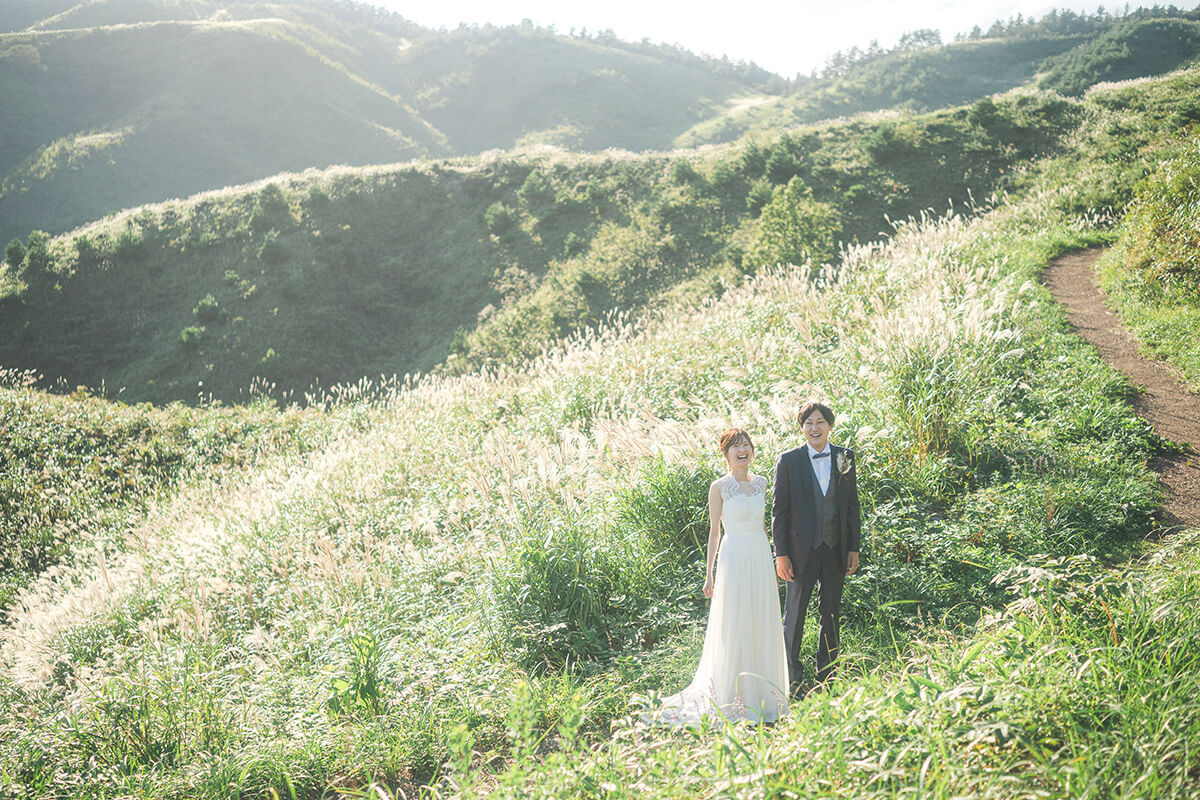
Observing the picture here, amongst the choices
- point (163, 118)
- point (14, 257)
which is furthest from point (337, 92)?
point (14, 257)

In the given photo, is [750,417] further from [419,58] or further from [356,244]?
[419,58]

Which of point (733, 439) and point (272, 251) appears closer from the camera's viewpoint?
point (733, 439)

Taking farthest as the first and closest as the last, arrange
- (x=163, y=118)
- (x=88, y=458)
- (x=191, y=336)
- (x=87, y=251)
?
(x=163, y=118), (x=87, y=251), (x=191, y=336), (x=88, y=458)

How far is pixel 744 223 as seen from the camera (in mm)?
23406

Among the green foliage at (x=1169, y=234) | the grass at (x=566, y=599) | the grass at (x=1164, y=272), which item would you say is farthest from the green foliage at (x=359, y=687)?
the green foliage at (x=1169, y=234)

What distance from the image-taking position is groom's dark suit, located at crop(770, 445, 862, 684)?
389cm

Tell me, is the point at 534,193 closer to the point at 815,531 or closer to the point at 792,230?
the point at 792,230

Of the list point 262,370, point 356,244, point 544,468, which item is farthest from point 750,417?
point 356,244

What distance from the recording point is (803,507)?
3898 mm

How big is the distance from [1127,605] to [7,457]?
19391 mm

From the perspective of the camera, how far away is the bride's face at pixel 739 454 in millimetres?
3865

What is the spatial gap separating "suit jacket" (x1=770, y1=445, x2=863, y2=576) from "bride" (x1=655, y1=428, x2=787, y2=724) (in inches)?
5.7

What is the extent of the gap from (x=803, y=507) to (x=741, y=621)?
83 cm

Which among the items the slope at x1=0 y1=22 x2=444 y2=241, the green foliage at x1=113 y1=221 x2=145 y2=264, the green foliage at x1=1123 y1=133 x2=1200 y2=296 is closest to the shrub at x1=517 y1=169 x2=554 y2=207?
the green foliage at x1=113 y1=221 x2=145 y2=264
